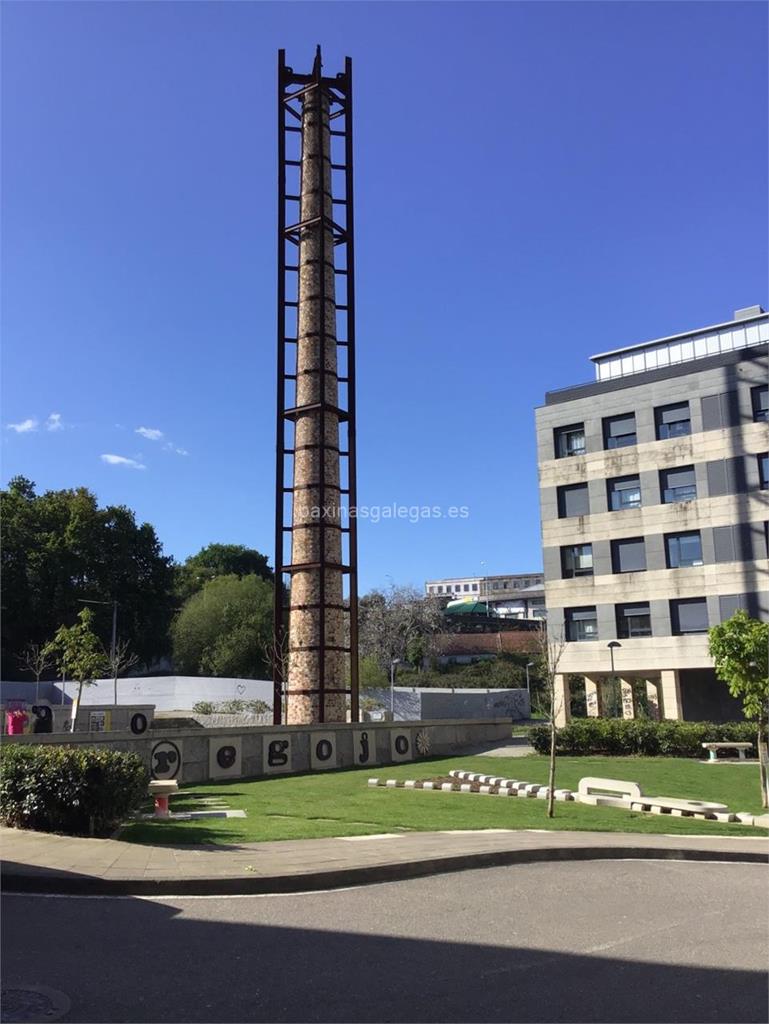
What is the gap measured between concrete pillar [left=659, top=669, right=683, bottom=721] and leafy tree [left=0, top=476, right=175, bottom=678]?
3804 centimetres

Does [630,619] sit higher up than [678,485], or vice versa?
[678,485]

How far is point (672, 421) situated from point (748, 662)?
27588 millimetres

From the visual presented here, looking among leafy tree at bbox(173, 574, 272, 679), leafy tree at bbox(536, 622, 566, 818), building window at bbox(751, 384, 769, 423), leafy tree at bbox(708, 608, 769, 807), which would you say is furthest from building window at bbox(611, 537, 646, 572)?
leafy tree at bbox(173, 574, 272, 679)

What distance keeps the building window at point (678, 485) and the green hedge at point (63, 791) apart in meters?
35.6

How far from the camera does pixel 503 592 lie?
472 feet

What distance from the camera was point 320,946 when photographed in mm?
6625

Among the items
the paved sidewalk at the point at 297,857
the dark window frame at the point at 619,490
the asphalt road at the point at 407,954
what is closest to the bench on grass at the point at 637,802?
the paved sidewalk at the point at 297,857

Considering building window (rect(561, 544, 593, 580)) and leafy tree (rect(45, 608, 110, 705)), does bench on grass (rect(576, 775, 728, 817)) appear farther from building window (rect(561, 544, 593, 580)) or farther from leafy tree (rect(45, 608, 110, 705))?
building window (rect(561, 544, 593, 580))

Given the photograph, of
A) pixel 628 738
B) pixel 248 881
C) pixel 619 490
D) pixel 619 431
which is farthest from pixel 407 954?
pixel 619 431

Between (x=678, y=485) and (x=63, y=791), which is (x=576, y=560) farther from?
(x=63, y=791)

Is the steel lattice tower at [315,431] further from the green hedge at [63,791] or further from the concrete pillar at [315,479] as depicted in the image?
the green hedge at [63,791]

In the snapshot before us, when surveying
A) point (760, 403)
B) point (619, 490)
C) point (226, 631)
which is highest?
point (760, 403)

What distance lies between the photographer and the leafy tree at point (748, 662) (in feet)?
57.7

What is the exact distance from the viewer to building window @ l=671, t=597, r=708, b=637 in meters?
41.3
